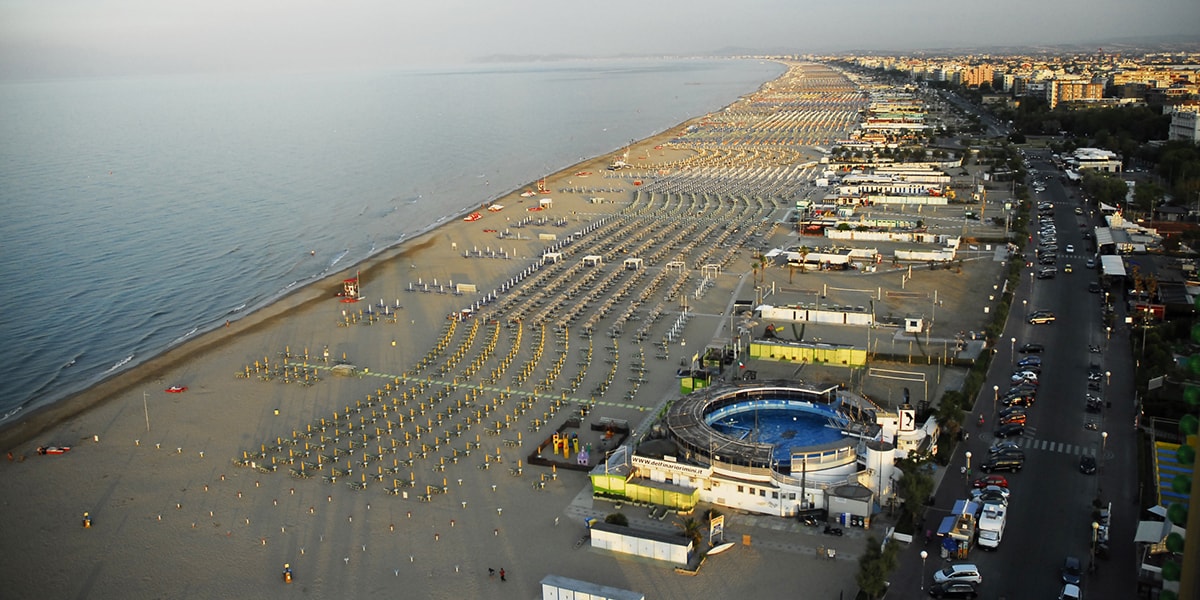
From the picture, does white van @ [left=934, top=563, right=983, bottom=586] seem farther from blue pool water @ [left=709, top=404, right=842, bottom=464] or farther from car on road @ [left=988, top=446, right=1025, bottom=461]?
car on road @ [left=988, top=446, right=1025, bottom=461]

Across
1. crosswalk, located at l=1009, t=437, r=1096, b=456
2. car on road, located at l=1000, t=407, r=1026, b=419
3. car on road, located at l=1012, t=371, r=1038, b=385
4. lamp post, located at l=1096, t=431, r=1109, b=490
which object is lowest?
crosswalk, located at l=1009, t=437, r=1096, b=456

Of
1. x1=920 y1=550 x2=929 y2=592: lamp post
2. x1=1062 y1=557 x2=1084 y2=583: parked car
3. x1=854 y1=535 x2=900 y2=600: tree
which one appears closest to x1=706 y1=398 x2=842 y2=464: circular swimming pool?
x1=920 y1=550 x2=929 y2=592: lamp post

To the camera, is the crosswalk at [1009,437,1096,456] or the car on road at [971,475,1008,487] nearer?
the car on road at [971,475,1008,487]

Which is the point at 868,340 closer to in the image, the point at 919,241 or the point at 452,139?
the point at 919,241

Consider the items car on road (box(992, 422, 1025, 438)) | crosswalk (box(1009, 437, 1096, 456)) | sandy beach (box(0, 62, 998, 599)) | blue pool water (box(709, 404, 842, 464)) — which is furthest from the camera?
car on road (box(992, 422, 1025, 438))

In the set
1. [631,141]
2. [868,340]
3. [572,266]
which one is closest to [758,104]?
[631,141]

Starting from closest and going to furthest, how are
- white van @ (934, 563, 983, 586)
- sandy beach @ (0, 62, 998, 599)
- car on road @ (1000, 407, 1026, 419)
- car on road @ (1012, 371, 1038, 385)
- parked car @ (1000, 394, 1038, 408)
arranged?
white van @ (934, 563, 983, 586), sandy beach @ (0, 62, 998, 599), car on road @ (1000, 407, 1026, 419), parked car @ (1000, 394, 1038, 408), car on road @ (1012, 371, 1038, 385)

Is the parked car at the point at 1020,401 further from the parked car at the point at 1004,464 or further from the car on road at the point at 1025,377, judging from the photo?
the parked car at the point at 1004,464
